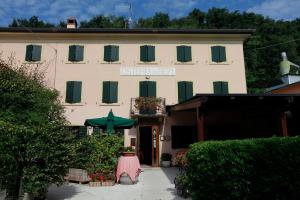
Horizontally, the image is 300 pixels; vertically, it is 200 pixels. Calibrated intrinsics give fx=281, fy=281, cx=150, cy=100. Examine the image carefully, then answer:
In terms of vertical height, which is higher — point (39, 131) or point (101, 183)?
point (39, 131)

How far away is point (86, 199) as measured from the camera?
24.8 feet

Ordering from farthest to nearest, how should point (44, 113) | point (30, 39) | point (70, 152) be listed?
point (30, 39)
point (44, 113)
point (70, 152)

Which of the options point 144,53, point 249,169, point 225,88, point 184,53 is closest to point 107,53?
point 144,53

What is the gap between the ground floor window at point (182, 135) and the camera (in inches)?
676

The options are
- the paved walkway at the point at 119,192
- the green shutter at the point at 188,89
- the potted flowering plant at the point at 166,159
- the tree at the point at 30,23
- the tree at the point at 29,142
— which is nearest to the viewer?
the tree at the point at 29,142

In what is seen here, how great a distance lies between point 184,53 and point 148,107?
469cm

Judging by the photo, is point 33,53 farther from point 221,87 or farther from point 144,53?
point 221,87

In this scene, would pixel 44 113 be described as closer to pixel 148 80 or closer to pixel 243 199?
pixel 243 199

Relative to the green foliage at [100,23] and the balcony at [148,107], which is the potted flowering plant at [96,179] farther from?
the green foliage at [100,23]

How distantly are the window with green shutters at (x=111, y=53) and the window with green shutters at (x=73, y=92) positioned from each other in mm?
2407

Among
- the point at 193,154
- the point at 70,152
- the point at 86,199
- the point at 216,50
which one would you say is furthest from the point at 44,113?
the point at 216,50

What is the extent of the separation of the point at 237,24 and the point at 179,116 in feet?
77.4

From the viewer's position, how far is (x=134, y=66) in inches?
723

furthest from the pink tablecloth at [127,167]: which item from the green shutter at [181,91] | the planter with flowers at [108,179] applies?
the green shutter at [181,91]
